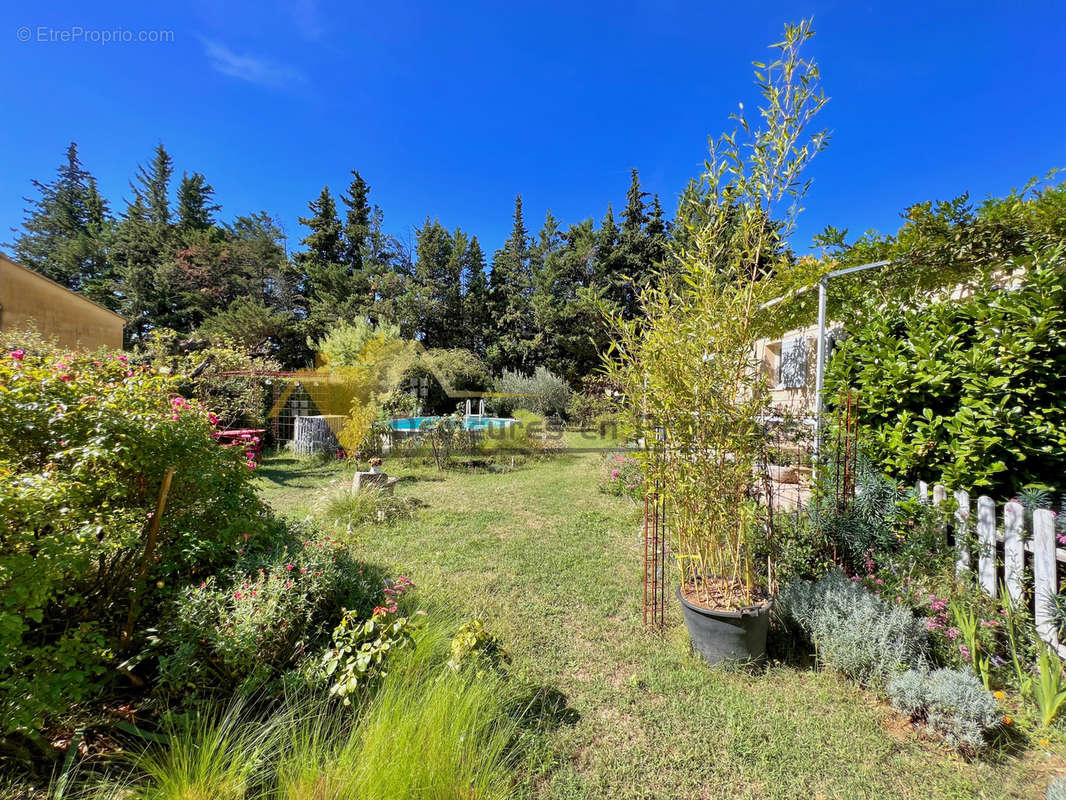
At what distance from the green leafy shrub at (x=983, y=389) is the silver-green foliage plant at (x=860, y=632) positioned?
3.79 feet

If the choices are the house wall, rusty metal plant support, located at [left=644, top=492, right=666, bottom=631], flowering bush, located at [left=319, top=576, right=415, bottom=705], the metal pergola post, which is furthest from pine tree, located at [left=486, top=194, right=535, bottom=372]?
flowering bush, located at [left=319, top=576, right=415, bottom=705]

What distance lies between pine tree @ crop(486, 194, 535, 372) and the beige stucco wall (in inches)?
581

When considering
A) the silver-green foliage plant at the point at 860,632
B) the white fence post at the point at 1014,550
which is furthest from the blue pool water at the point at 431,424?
the white fence post at the point at 1014,550

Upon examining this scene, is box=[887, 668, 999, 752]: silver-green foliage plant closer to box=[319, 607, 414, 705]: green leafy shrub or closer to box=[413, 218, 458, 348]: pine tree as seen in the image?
box=[319, 607, 414, 705]: green leafy shrub

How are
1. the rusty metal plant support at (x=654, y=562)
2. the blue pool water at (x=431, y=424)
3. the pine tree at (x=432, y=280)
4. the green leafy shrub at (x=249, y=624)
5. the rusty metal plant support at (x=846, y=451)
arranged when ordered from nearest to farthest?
the green leafy shrub at (x=249, y=624)
the rusty metal plant support at (x=654, y=562)
the rusty metal plant support at (x=846, y=451)
the blue pool water at (x=431, y=424)
the pine tree at (x=432, y=280)

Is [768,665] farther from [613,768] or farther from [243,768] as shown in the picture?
[243,768]

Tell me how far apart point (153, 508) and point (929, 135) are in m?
12.0

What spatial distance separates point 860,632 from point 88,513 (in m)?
3.99

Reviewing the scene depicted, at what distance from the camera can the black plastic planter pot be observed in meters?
2.35

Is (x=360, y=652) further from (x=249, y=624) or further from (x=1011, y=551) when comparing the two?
(x=1011, y=551)

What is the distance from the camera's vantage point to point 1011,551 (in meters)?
2.33

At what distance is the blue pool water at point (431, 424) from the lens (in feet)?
32.5

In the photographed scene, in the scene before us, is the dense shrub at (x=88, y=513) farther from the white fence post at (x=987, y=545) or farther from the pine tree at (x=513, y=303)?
the pine tree at (x=513, y=303)

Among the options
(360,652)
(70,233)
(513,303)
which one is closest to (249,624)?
(360,652)
